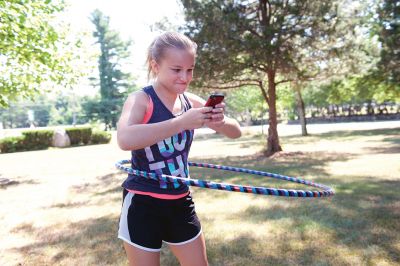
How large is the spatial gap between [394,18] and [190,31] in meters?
9.83

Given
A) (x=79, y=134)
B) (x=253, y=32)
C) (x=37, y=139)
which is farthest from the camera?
(x=79, y=134)

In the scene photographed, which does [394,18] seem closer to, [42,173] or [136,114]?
[42,173]

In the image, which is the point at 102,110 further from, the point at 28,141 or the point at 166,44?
the point at 166,44

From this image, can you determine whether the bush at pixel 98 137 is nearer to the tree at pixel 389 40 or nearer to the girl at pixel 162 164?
the tree at pixel 389 40

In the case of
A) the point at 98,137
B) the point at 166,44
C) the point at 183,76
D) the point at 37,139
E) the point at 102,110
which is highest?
the point at 102,110

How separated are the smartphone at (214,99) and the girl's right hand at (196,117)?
0.03 metres

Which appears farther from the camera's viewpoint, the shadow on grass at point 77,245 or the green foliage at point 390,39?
the green foliage at point 390,39

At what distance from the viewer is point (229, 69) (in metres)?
15.4

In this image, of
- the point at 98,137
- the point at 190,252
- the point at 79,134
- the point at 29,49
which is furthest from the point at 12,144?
the point at 190,252

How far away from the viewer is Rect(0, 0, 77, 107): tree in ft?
40.0

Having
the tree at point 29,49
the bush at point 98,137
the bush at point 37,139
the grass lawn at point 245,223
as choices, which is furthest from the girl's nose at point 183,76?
the bush at point 98,137

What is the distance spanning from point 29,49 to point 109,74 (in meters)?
49.5

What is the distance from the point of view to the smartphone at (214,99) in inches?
79.4

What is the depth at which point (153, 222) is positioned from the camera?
2.62m
